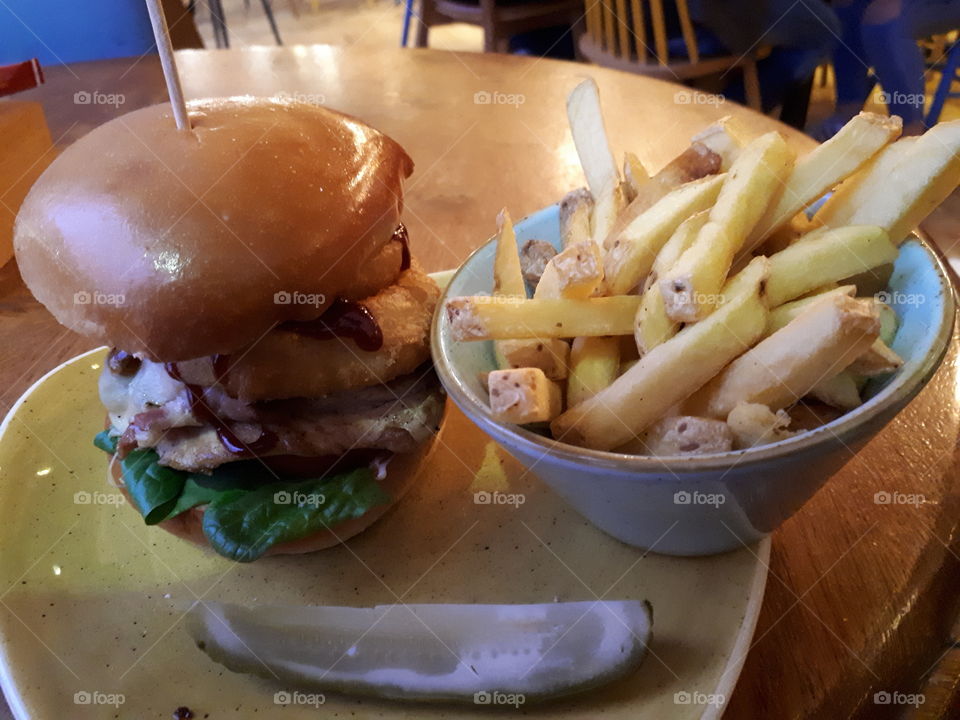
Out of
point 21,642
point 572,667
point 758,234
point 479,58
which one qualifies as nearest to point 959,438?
point 758,234

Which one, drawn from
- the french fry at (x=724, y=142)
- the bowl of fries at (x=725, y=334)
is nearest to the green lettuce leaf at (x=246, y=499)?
the bowl of fries at (x=725, y=334)

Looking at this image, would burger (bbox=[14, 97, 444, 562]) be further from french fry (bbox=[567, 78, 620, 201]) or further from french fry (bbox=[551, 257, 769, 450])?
french fry (bbox=[551, 257, 769, 450])

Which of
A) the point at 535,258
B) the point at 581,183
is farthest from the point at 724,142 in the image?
the point at 581,183

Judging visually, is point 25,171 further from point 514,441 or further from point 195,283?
point 514,441

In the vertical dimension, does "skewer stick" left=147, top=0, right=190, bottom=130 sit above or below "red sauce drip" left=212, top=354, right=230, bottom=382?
above

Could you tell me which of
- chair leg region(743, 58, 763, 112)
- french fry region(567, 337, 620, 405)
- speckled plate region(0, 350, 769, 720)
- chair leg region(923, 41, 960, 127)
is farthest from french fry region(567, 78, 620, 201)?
chair leg region(923, 41, 960, 127)

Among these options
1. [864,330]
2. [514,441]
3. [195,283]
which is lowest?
[514,441]
